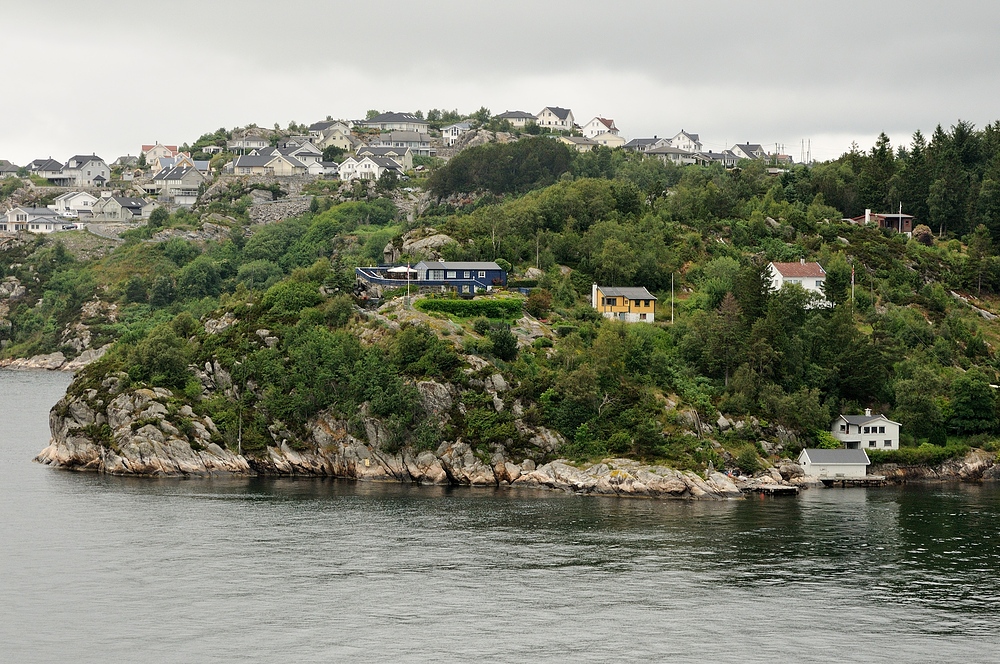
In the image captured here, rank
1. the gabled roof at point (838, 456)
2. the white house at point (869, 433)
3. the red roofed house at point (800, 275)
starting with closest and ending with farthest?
the gabled roof at point (838, 456), the white house at point (869, 433), the red roofed house at point (800, 275)

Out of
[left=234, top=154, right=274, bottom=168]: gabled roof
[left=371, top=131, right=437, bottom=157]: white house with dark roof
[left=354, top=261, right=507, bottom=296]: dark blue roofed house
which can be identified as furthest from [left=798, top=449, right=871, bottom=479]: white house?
[left=371, top=131, right=437, bottom=157]: white house with dark roof

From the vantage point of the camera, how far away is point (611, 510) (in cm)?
5941

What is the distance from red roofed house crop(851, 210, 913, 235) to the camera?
104312mm

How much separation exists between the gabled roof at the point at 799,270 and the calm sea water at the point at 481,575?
23035mm

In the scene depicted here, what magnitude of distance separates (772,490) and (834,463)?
224 inches

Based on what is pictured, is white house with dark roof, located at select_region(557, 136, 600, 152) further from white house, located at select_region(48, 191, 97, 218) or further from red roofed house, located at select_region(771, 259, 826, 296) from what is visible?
red roofed house, located at select_region(771, 259, 826, 296)

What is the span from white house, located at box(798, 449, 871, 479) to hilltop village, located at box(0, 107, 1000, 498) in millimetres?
155

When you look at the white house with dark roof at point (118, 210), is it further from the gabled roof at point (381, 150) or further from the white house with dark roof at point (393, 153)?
the white house with dark roof at point (393, 153)

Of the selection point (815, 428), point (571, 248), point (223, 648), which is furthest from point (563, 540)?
point (571, 248)

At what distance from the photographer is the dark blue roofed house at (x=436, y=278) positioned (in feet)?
264

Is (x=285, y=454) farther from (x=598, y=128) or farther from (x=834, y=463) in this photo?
(x=598, y=128)

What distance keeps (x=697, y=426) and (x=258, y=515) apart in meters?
25.1

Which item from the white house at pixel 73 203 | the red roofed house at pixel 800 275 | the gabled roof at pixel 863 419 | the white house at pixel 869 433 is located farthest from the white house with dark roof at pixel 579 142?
the white house at pixel 869 433

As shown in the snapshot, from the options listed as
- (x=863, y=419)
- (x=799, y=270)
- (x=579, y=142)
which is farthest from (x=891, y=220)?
(x=579, y=142)
